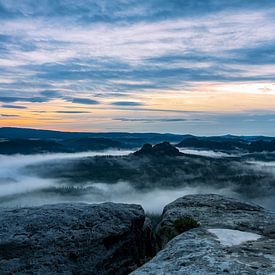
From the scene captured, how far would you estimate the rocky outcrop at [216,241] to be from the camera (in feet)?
47.6

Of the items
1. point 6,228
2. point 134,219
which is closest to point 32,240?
point 6,228

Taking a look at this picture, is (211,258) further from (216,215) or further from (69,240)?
(216,215)

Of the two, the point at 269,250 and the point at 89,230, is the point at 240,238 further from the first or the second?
the point at 89,230

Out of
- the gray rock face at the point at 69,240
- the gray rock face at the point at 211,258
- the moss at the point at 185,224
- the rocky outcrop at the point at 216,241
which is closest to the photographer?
the gray rock face at the point at 211,258

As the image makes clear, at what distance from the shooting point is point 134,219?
2580cm

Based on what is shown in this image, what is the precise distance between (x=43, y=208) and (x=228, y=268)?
13.4m

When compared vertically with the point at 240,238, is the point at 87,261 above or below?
below

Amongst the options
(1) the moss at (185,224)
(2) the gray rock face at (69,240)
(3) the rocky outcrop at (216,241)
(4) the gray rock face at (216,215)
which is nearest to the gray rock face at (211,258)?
(3) the rocky outcrop at (216,241)

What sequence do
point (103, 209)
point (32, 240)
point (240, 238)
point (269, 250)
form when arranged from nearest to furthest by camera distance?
point (269, 250) < point (240, 238) < point (32, 240) < point (103, 209)

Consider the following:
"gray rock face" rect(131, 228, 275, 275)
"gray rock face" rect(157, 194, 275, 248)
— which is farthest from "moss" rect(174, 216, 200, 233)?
"gray rock face" rect(131, 228, 275, 275)

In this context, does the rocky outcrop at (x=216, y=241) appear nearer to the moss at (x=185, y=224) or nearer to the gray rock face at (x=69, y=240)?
the moss at (x=185, y=224)

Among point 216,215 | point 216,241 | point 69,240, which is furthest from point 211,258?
point 216,215

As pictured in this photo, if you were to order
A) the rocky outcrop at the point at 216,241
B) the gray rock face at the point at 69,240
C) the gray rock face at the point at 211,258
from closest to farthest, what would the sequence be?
the gray rock face at the point at 211,258
the rocky outcrop at the point at 216,241
the gray rock face at the point at 69,240

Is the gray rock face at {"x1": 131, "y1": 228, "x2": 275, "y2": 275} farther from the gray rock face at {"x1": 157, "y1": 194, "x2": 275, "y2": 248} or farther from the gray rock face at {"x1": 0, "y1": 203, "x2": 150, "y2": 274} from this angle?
the gray rock face at {"x1": 0, "y1": 203, "x2": 150, "y2": 274}
